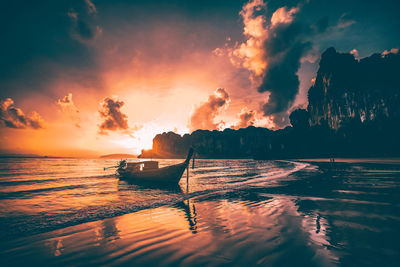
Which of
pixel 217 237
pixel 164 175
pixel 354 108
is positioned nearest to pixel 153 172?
pixel 164 175

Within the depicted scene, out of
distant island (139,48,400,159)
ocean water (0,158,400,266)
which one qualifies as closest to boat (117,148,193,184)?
ocean water (0,158,400,266)

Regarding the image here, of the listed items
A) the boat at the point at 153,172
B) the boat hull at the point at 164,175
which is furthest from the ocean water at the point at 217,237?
the boat hull at the point at 164,175

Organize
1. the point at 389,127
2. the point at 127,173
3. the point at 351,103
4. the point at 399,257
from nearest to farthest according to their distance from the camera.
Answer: the point at 399,257 → the point at 127,173 → the point at 389,127 → the point at 351,103

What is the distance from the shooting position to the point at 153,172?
21.3 metres

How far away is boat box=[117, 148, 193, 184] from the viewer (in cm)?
1976

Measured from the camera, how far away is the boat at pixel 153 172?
19756 mm

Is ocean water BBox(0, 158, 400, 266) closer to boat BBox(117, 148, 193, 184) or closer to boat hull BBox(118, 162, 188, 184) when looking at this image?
boat BBox(117, 148, 193, 184)

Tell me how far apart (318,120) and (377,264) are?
516 feet

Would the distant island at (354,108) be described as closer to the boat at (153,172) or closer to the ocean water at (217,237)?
the boat at (153,172)

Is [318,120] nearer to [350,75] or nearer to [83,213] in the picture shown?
[350,75]

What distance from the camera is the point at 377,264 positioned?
3430 mm

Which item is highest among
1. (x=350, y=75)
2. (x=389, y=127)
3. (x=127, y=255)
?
(x=350, y=75)

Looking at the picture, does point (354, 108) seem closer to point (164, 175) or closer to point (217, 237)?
point (164, 175)

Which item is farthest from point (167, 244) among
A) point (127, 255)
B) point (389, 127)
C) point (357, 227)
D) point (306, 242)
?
point (389, 127)
